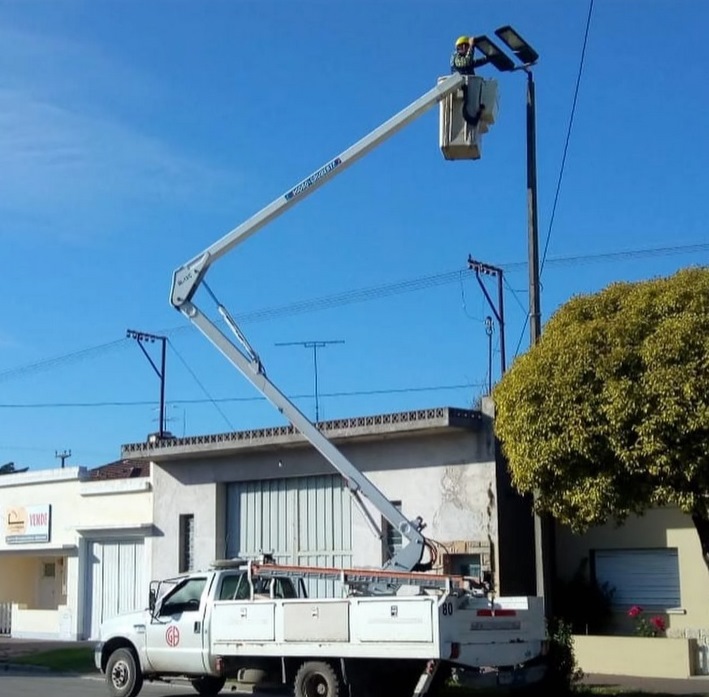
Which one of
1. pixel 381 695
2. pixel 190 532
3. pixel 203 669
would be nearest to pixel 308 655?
pixel 381 695

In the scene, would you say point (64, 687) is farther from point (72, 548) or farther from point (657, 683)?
point (72, 548)

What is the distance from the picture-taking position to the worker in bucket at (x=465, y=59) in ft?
58.2

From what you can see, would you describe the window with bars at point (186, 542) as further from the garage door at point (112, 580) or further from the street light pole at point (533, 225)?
the street light pole at point (533, 225)

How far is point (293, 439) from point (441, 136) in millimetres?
9431

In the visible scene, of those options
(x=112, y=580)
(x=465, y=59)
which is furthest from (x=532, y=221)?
(x=112, y=580)

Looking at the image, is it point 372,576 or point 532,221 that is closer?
point 372,576

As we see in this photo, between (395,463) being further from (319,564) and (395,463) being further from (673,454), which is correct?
(673,454)

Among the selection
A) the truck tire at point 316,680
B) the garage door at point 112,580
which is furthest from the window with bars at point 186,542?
the truck tire at point 316,680

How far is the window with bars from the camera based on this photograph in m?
27.7

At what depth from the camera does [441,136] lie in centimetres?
1739

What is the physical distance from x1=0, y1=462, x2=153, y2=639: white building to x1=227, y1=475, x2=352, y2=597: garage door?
3.15 meters

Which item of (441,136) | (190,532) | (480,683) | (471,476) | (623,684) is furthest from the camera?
(190,532)

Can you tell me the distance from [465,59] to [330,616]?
28.8 ft

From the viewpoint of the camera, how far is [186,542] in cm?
2789
